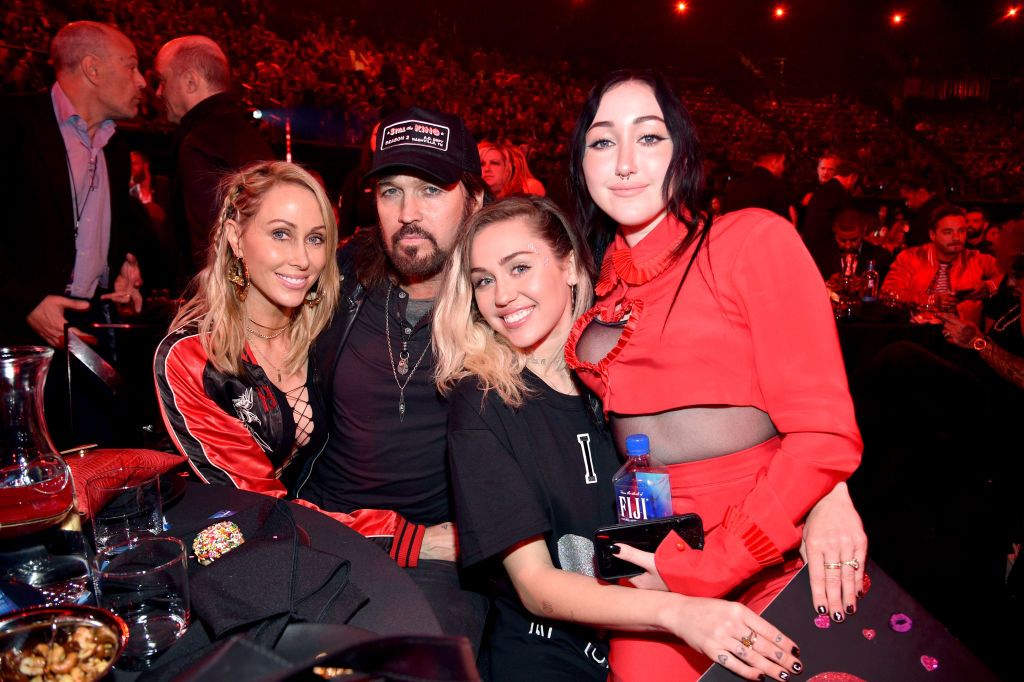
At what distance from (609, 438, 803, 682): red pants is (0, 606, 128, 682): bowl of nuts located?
3.40 ft

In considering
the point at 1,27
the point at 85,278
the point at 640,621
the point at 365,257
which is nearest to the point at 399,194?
the point at 365,257

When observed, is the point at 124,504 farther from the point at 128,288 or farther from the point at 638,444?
the point at 128,288

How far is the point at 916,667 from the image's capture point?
1.09m

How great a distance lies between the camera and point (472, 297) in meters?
1.91

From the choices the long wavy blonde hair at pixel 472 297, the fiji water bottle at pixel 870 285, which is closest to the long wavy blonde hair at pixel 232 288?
the long wavy blonde hair at pixel 472 297

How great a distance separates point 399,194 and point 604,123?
96 centimetres

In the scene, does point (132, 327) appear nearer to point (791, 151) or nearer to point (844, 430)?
point (844, 430)

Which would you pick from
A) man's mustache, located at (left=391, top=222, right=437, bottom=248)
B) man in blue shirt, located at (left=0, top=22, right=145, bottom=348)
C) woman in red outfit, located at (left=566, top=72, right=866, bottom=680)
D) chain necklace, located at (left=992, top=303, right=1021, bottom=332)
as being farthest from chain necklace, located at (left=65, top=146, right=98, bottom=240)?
chain necklace, located at (left=992, top=303, right=1021, bottom=332)

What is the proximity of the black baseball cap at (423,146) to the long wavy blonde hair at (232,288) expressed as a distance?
26cm

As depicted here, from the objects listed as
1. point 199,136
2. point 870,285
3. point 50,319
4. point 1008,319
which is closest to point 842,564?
point 1008,319

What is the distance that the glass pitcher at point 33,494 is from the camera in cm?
104

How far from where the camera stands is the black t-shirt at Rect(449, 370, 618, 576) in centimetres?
146

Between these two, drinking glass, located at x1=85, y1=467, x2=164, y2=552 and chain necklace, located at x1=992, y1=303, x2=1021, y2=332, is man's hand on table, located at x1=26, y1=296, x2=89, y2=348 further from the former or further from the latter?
chain necklace, located at x1=992, y1=303, x2=1021, y2=332

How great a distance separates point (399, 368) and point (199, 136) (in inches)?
79.8
